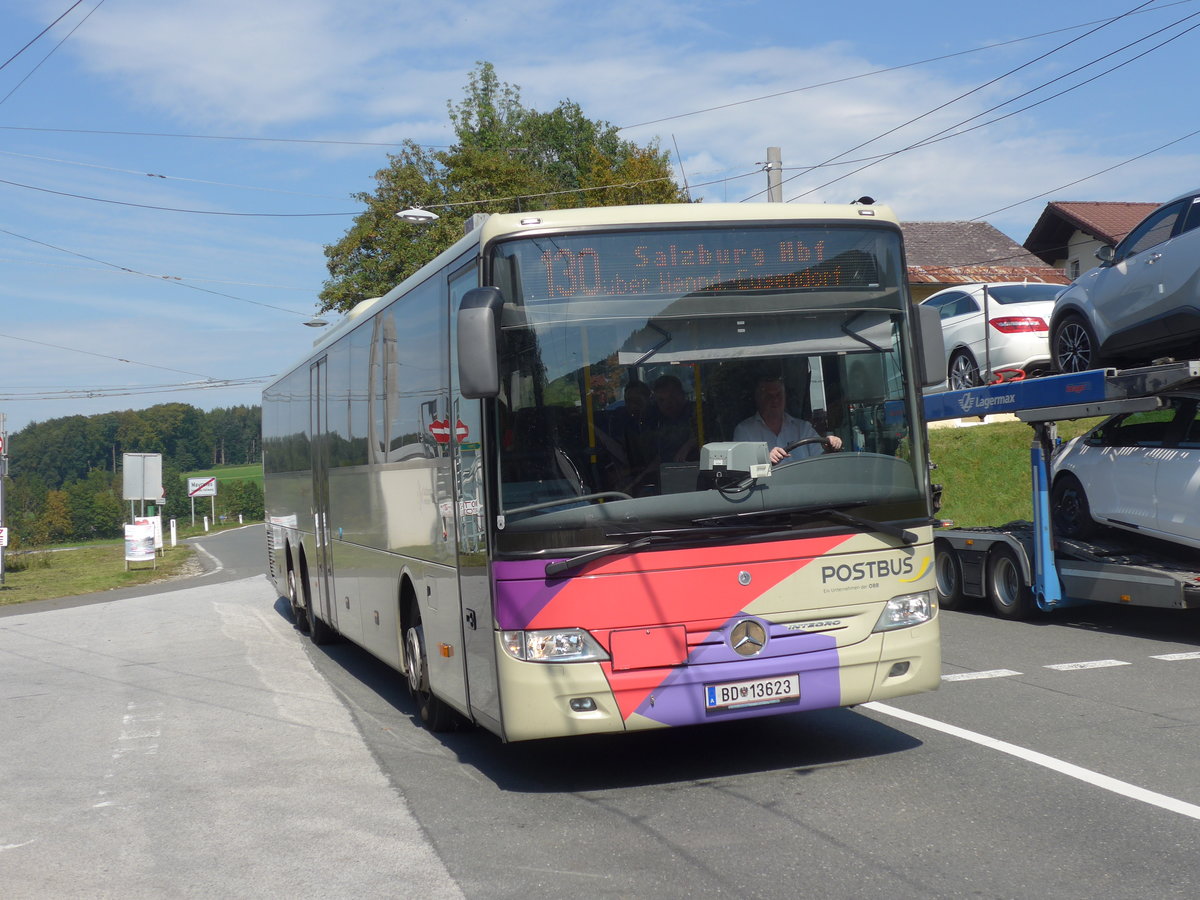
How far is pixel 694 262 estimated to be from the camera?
688cm

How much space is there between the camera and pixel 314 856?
5.89 m

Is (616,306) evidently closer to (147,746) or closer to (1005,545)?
(147,746)

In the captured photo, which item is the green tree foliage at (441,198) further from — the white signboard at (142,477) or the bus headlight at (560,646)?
the bus headlight at (560,646)

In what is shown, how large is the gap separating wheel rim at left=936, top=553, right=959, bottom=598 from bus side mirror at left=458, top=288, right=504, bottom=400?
9543mm

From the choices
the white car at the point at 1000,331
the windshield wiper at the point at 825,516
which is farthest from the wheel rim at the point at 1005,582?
the windshield wiper at the point at 825,516

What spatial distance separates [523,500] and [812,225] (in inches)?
86.0

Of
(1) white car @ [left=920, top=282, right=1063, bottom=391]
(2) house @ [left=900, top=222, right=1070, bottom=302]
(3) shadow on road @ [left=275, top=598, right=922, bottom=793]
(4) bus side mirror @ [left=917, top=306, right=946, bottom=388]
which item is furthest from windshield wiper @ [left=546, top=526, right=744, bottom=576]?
(2) house @ [left=900, top=222, right=1070, bottom=302]

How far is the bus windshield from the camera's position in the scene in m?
6.59

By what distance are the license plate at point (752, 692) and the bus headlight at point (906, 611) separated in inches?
23.3

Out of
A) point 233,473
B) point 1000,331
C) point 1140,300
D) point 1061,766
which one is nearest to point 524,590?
point 1061,766

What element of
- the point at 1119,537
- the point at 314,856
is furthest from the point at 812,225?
the point at 1119,537

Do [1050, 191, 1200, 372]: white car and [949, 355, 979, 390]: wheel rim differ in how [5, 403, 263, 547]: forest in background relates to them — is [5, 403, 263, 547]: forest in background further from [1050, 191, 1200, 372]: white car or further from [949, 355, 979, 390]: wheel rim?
[1050, 191, 1200, 372]: white car

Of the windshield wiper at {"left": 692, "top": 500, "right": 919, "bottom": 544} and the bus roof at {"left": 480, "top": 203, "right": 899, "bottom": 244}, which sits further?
the bus roof at {"left": 480, "top": 203, "right": 899, "bottom": 244}

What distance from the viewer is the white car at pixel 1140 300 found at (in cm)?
1095
